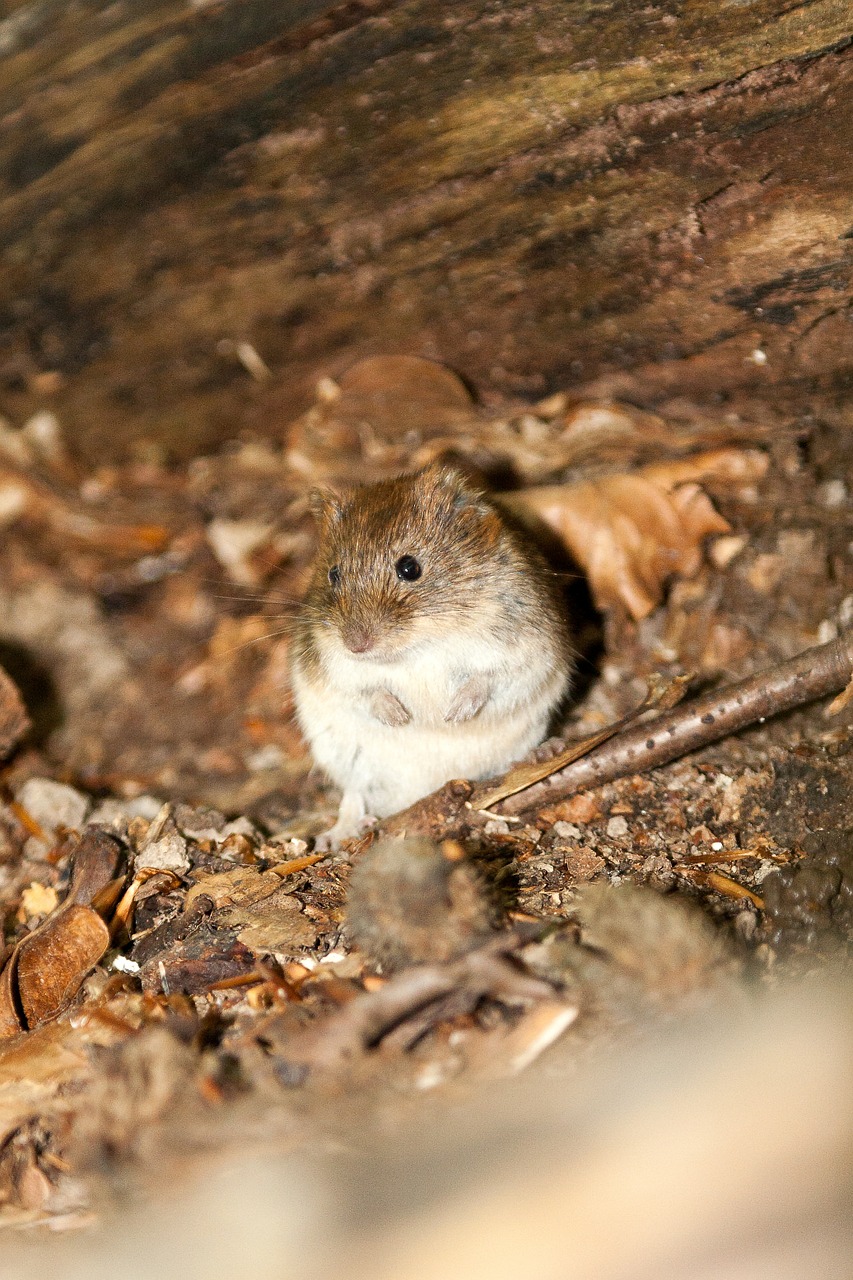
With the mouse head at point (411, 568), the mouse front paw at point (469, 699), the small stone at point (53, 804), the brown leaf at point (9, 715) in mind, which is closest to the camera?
the mouse head at point (411, 568)

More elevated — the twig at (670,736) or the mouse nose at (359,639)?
the mouse nose at (359,639)

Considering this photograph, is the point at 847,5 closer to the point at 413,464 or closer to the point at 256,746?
the point at 413,464

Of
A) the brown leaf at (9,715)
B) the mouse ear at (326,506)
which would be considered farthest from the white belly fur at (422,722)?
the brown leaf at (9,715)

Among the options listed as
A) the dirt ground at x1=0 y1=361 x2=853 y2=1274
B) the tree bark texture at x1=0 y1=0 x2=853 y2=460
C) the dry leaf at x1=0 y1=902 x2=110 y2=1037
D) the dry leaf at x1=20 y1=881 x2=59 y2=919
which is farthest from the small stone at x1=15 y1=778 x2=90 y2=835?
the tree bark texture at x1=0 y1=0 x2=853 y2=460

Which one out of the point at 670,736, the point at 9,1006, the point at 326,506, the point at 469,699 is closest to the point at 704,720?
the point at 670,736

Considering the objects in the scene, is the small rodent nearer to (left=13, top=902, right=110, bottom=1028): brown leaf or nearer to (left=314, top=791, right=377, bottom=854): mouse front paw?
(left=314, top=791, right=377, bottom=854): mouse front paw

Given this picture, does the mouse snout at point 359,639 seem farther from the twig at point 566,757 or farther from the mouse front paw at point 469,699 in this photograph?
Result: the twig at point 566,757

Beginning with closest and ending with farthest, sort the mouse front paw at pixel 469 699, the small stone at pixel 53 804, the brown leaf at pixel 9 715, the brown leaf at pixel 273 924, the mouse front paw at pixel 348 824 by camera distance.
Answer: the brown leaf at pixel 273 924 → the mouse front paw at pixel 469 699 → the mouse front paw at pixel 348 824 → the small stone at pixel 53 804 → the brown leaf at pixel 9 715
